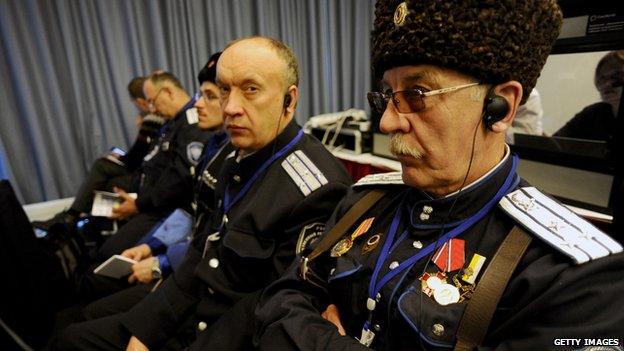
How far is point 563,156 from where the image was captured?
4.41ft

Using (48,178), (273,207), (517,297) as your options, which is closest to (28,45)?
(48,178)

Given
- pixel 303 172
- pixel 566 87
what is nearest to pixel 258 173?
pixel 303 172

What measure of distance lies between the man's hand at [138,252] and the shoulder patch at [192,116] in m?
0.74

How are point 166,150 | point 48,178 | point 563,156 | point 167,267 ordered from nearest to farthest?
point 563,156 → point 167,267 → point 166,150 → point 48,178

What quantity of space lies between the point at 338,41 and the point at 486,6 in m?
3.10

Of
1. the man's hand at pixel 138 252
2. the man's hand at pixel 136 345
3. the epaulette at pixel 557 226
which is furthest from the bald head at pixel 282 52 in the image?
the man's hand at pixel 138 252

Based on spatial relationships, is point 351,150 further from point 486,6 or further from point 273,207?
point 486,6

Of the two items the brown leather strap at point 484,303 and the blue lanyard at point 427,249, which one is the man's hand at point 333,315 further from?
the brown leather strap at point 484,303

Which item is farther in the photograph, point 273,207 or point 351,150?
point 351,150

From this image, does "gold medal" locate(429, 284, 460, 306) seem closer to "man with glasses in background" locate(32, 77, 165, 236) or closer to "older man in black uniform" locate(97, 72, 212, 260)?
"older man in black uniform" locate(97, 72, 212, 260)

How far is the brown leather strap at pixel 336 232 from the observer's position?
85 cm

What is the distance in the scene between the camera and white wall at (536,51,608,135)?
50.7 inches

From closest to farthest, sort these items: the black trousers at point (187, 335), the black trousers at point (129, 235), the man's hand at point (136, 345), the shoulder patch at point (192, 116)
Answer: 1. the black trousers at point (187, 335)
2. the man's hand at point (136, 345)
3. the black trousers at point (129, 235)
4. the shoulder patch at point (192, 116)

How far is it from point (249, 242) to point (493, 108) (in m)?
0.76
